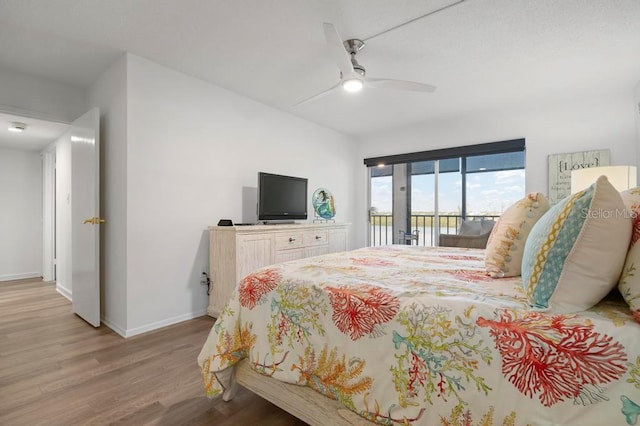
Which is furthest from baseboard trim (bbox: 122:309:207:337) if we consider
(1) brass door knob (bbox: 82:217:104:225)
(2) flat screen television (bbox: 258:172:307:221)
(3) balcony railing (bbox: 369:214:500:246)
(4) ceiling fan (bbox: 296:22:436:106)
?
(3) balcony railing (bbox: 369:214:500:246)

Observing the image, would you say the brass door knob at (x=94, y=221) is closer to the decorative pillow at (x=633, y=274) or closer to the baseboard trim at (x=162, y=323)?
the baseboard trim at (x=162, y=323)

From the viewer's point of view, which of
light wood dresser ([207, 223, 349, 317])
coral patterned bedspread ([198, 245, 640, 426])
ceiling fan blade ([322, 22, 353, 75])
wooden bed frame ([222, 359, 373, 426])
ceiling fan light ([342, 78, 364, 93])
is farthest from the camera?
light wood dresser ([207, 223, 349, 317])

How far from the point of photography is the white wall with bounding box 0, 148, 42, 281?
4844mm

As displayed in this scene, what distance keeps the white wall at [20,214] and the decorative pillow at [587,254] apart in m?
6.99

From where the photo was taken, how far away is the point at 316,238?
3.90 metres

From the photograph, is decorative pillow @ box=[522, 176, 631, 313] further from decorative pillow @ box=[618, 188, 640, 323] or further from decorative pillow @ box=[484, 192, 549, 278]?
decorative pillow @ box=[484, 192, 549, 278]

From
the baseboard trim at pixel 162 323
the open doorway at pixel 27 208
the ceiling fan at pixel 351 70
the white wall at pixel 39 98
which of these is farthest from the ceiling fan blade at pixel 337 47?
the open doorway at pixel 27 208

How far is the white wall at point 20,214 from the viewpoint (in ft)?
15.9

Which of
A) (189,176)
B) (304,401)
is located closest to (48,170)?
(189,176)

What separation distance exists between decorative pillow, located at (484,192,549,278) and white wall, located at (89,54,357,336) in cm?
268

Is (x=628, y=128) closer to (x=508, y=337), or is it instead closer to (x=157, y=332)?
(x=508, y=337)

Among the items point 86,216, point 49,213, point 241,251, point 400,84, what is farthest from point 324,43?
point 49,213

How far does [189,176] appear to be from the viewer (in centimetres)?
303

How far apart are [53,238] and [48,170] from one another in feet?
3.76
